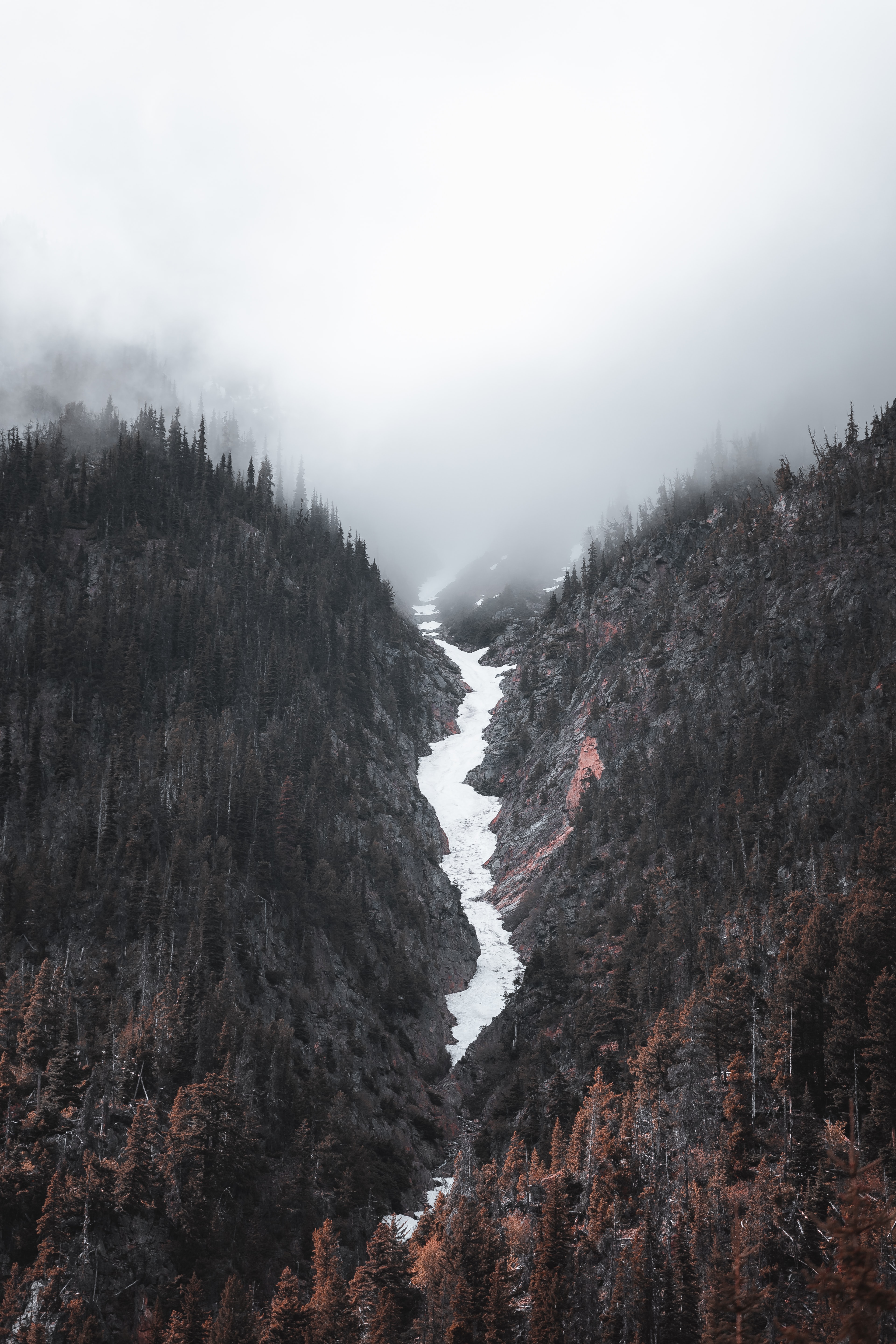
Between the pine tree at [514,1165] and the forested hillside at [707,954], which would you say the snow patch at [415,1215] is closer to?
the forested hillside at [707,954]

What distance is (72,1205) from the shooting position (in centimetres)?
6206

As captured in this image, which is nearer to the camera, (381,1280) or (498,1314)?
(498,1314)

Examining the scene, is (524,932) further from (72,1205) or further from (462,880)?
(72,1205)

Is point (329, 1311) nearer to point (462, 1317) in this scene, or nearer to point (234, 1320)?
point (234, 1320)

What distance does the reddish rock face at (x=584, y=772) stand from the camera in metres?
159

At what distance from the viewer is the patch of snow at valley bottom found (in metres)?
127

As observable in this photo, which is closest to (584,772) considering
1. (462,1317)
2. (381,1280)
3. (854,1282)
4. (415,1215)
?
(415,1215)

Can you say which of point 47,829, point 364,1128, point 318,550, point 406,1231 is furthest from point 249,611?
point 406,1231

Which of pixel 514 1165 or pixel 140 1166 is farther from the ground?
pixel 140 1166

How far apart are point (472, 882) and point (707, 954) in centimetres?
7431

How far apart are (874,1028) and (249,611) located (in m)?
129

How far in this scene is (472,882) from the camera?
16188 cm

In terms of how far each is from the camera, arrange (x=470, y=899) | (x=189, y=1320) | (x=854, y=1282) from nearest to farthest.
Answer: (x=854, y=1282) → (x=189, y=1320) → (x=470, y=899)

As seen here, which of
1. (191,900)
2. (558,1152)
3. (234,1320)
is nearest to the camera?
(234,1320)
